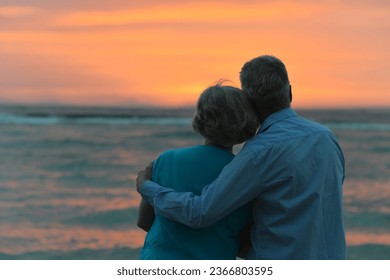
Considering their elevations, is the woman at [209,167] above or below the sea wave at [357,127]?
above

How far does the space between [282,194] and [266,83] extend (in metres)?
0.43

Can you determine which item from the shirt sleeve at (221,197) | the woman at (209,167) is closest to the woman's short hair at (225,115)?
the woman at (209,167)

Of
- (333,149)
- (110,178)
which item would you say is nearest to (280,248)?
(333,149)

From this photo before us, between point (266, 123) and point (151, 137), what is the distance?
21.0 metres

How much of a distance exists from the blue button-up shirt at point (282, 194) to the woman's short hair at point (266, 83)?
0.23 ft

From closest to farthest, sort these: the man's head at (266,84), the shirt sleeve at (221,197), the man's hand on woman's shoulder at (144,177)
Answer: the shirt sleeve at (221,197), the man's head at (266,84), the man's hand on woman's shoulder at (144,177)

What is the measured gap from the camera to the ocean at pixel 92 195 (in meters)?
7.28

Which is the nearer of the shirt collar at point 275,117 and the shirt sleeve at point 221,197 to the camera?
the shirt sleeve at point 221,197

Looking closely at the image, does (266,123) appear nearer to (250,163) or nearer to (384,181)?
(250,163)

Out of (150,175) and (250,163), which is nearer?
(250,163)

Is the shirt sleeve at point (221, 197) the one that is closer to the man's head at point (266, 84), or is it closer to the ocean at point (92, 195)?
the man's head at point (266, 84)

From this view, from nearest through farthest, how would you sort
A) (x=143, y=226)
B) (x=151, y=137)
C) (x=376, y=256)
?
1. (x=143, y=226)
2. (x=376, y=256)
3. (x=151, y=137)

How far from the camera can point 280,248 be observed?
7.76 ft

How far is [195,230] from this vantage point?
2.43 meters
